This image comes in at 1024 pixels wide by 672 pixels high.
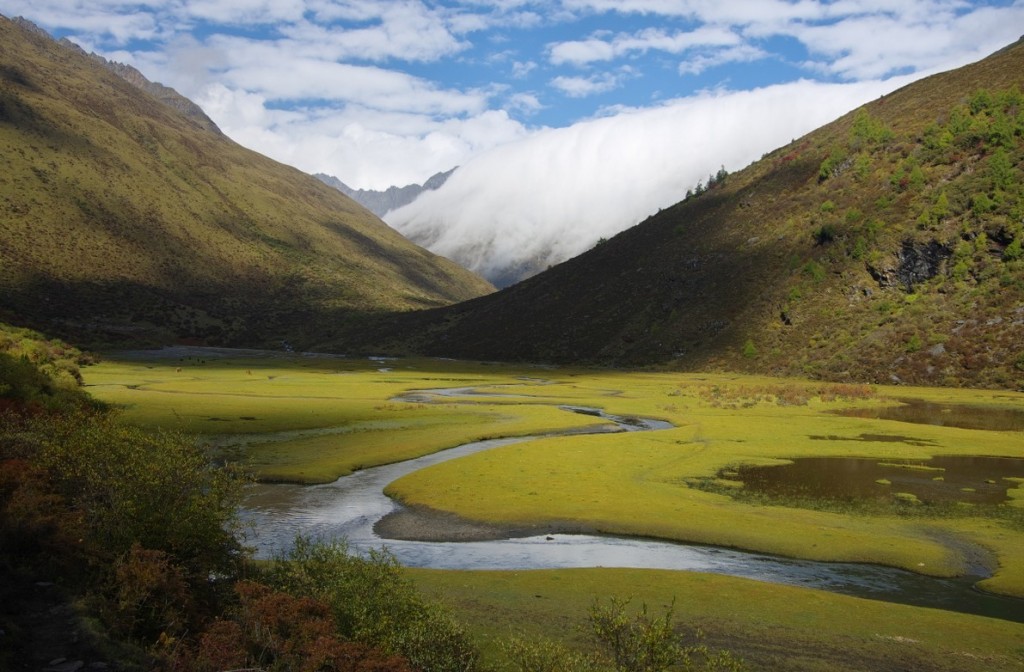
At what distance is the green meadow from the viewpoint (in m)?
16.4

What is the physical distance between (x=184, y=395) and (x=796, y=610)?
2441 inches

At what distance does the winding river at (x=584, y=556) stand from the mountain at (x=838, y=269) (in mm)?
77474

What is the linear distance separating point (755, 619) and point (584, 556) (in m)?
7.39

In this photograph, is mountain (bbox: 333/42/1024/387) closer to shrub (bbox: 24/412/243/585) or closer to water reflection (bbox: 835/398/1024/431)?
water reflection (bbox: 835/398/1024/431)

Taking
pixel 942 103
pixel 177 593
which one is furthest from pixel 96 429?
pixel 942 103

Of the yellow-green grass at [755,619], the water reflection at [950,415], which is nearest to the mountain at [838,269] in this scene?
the water reflection at [950,415]

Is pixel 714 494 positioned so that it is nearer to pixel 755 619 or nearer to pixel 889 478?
pixel 889 478

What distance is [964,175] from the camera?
116 m

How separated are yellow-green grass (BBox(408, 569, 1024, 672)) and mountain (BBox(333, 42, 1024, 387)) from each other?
81.3 meters

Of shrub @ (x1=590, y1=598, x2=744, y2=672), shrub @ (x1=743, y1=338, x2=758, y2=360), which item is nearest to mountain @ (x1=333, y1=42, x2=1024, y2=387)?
shrub @ (x1=743, y1=338, x2=758, y2=360)

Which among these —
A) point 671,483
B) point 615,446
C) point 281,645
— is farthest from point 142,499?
point 615,446

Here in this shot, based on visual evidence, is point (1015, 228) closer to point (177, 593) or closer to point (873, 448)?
point (873, 448)

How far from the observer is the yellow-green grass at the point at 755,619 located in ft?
48.2

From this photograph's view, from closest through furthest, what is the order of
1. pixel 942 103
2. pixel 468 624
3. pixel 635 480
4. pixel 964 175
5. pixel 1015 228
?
pixel 468 624, pixel 635 480, pixel 1015 228, pixel 964 175, pixel 942 103
